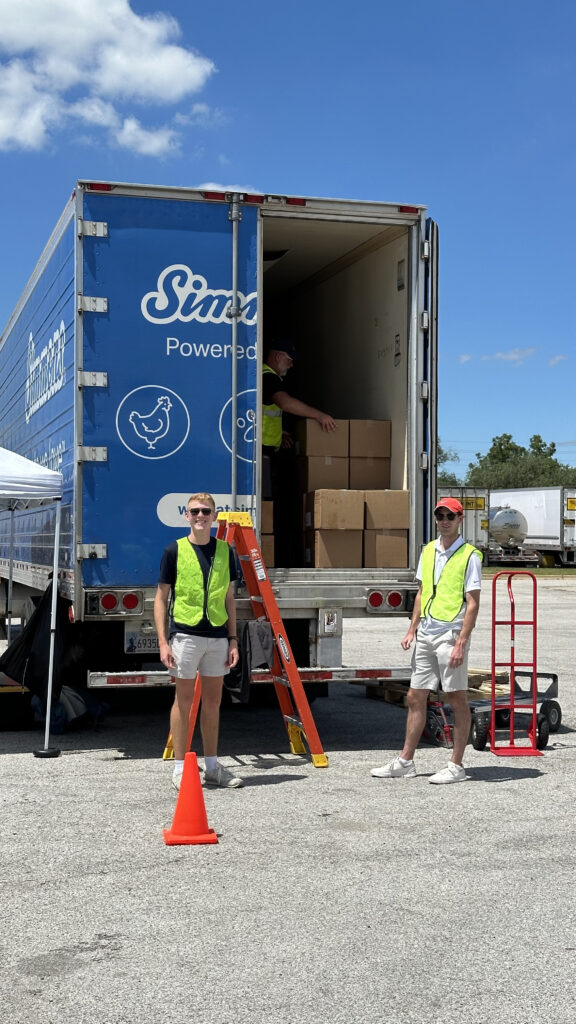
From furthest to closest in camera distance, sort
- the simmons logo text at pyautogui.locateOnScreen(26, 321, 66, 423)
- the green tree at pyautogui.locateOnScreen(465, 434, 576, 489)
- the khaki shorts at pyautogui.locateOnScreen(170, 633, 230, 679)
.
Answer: the green tree at pyautogui.locateOnScreen(465, 434, 576, 489)
the simmons logo text at pyautogui.locateOnScreen(26, 321, 66, 423)
the khaki shorts at pyautogui.locateOnScreen(170, 633, 230, 679)

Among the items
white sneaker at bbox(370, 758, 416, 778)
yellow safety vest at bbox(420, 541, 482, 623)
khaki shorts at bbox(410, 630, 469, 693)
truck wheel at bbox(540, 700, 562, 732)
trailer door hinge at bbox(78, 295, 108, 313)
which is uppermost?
trailer door hinge at bbox(78, 295, 108, 313)

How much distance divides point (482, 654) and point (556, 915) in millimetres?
10109

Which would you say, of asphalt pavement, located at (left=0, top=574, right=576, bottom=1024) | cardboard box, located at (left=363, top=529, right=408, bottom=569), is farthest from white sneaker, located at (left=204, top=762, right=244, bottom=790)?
cardboard box, located at (left=363, top=529, right=408, bottom=569)

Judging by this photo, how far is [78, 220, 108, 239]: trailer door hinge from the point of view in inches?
309

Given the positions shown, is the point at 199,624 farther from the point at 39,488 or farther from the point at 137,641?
the point at 39,488

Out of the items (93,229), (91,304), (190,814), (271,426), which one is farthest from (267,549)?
(190,814)

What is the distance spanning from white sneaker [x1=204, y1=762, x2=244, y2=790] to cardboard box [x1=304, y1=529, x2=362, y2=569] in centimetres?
200

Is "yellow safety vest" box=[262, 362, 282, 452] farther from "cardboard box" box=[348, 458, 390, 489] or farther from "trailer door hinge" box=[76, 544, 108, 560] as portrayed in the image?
"trailer door hinge" box=[76, 544, 108, 560]

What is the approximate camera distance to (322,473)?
8789mm

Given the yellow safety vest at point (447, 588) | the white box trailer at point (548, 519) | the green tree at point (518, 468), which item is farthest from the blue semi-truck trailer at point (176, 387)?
the green tree at point (518, 468)

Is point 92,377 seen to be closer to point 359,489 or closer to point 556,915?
point 359,489

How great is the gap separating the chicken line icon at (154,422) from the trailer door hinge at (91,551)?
78 centimetres

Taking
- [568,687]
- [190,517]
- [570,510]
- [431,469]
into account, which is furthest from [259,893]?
[570,510]

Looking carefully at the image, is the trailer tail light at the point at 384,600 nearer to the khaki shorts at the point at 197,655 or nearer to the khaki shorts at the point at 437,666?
the khaki shorts at the point at 437,666
